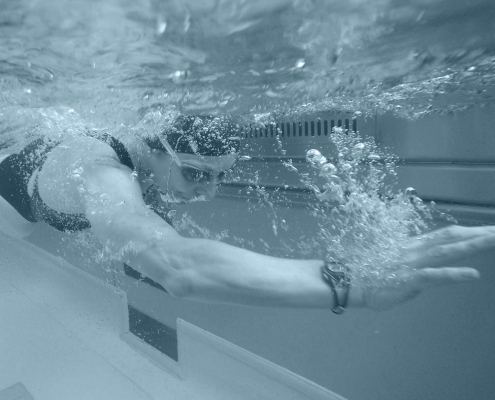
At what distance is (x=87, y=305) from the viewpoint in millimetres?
3107

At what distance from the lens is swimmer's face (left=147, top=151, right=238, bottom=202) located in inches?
62.2

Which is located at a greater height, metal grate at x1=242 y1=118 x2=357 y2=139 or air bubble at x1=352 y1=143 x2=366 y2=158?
metal grate at x1=242 y1=118 x2=357 y2=139

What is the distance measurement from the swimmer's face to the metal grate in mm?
189

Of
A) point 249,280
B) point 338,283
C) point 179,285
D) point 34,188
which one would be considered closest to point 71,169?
point 34,188

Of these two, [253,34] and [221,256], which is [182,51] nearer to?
[253,34]

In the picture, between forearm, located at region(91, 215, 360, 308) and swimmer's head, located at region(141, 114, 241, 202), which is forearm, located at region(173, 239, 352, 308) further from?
swimmer's head, located at region(141, 114, 241, 202)

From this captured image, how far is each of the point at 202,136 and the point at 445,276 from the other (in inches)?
46.3

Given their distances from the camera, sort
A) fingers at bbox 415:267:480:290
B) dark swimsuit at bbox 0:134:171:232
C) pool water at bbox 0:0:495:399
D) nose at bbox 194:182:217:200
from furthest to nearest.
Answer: nose at bbox 194:182:217:200
dark swimsuit at bbox 0:134:171:232
pool water at bbox 0:0:495:399
fingers at bbox 415:267:480:290

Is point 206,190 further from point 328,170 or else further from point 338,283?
point 338,283

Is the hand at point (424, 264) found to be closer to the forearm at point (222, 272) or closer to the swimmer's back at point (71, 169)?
the forearm at point (222, 272)

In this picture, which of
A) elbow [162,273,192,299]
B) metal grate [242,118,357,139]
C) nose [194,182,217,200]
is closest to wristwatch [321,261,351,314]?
elbow [162,273,192,299]

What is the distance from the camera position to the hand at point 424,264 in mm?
830

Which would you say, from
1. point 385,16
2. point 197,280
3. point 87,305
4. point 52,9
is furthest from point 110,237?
point 87,305

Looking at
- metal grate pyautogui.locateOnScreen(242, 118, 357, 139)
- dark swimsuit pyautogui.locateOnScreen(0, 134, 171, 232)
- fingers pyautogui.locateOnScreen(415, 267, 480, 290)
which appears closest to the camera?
fingers pyautogui.locateOnScreen(415, 267, 480, 290)
